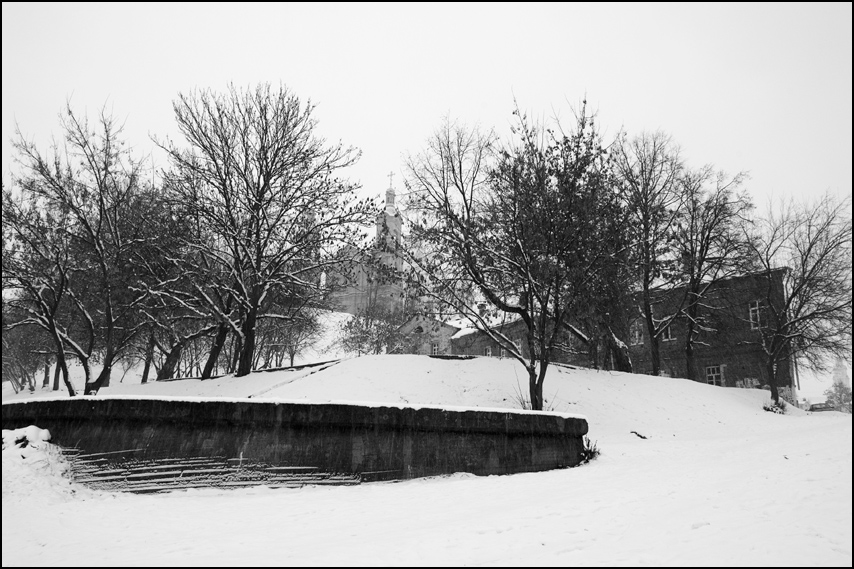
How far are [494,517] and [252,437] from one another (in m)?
3.84

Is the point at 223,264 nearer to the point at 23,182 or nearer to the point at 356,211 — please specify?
the point at 356,211

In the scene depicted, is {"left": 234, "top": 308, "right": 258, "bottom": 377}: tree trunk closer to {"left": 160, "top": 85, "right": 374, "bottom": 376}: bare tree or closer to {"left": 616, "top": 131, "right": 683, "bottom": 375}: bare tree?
{"left": 160, "top": 85, "right": 374, "bottom": 376}: bare tree

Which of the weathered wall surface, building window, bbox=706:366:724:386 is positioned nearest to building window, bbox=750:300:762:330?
building window, bbox=706:366:724:386

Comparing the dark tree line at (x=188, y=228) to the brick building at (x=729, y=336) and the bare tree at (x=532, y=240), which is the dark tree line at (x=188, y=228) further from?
the brick building at (x=729, y=336)

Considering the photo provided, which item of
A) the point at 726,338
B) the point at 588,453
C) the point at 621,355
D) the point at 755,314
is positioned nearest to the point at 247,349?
the point at 588,453

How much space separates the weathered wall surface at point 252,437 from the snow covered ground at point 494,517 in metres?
0.34

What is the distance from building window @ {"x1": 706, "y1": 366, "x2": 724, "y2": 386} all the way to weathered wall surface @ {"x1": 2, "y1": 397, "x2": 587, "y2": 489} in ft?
94.7

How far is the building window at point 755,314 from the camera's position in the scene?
27816 millimetres

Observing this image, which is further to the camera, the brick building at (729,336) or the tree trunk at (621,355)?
the brick building at (729,336)

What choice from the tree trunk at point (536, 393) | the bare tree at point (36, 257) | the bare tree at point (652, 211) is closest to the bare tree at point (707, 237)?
the bare tree at point (652, 211)

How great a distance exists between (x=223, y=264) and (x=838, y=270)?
2646 cm

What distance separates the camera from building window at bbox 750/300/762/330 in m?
27.8

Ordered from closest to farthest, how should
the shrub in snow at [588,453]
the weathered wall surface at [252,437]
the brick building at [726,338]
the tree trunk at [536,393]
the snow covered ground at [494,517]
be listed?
1. the snow covered ground at [494,517]
2. the weathered wall surface at [252,437]
3. the shrub in snow at [588,453]
4. the tree trunk at [536,393]
5. the brick building at [726,338]

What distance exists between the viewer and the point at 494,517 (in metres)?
5.61
